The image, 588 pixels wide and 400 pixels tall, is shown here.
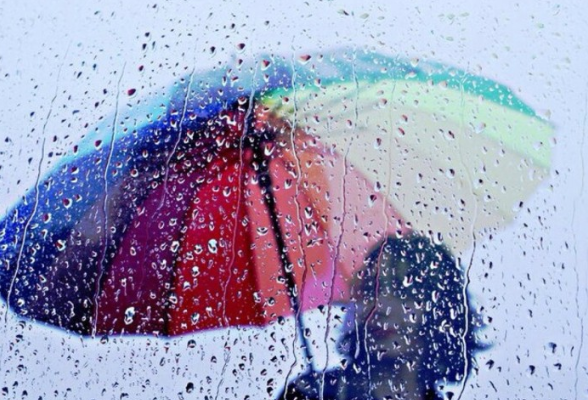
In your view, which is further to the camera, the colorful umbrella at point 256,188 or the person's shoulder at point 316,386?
the colorful umbrella at point 256,188

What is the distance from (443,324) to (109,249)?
764 mm

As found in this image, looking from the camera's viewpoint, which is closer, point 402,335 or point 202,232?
point 402,335

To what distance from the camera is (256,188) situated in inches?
53.7

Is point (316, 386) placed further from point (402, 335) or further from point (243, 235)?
point (243, 235)

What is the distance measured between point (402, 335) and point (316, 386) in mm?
209

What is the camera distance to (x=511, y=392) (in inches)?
46.2

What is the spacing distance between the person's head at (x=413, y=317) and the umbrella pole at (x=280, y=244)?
0.09 m

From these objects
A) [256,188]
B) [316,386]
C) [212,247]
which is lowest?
[316,386]

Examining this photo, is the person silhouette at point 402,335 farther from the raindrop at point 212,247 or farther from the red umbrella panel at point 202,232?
the raindrop at point 212,247

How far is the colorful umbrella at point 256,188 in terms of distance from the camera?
1.31 metres

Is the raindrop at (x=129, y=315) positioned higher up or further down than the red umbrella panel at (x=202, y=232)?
further down

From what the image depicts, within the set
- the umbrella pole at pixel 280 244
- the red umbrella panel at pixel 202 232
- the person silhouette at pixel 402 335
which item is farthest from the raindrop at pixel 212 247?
the person silhouette at pixel 402 335

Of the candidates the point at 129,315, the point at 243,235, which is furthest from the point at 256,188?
the point at 129,315

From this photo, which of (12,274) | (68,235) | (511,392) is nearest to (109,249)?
(68,235)
